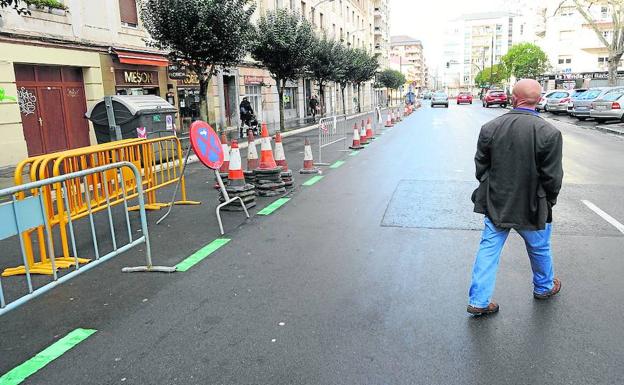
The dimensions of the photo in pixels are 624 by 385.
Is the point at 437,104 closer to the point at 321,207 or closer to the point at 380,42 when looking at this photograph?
the point at 380,42

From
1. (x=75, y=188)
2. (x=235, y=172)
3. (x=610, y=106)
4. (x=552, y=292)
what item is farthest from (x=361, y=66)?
(x=552, y=292)

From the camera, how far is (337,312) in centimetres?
383

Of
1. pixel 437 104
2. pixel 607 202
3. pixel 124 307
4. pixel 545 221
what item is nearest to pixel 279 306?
pixel 124 307

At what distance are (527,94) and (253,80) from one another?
2693 cm

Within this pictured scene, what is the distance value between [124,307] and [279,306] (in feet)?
4.13

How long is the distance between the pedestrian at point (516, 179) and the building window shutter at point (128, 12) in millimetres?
18181

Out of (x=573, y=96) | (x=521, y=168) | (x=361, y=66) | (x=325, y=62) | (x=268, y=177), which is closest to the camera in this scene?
(x=521, y=168)

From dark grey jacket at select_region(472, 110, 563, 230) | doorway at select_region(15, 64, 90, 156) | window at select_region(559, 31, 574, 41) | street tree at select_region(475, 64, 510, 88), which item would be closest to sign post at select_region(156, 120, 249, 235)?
dark grey jacket at select_region(472, 110, 563, 230)

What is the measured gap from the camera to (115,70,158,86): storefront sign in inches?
723

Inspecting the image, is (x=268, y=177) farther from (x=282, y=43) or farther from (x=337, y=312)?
(x=282, y=43)

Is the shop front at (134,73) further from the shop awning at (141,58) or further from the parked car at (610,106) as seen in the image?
the parked car at (610,106)

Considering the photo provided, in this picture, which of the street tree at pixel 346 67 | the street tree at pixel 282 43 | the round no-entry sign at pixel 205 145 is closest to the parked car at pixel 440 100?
the street tree at pixel 346 67

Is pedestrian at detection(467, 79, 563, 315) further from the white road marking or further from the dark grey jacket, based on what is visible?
the white road marking

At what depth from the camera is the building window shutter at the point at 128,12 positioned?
1864 cm
